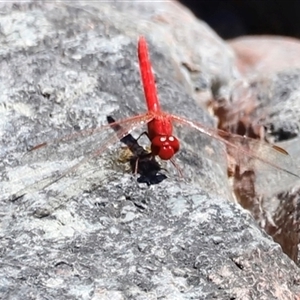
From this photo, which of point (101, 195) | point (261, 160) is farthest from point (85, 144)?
point (261, 160)

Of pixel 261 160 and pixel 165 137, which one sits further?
pixel 261 160

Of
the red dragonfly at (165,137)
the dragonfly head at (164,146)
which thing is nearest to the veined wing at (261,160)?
the red dragonfly at (165,137)

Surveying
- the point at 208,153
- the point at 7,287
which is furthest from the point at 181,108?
the point at 7,287

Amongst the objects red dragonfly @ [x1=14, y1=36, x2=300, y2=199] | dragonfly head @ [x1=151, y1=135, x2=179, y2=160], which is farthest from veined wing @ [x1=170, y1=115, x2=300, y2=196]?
dragonfly head @ [x1=151, y1=135, x2=179, y2=160]

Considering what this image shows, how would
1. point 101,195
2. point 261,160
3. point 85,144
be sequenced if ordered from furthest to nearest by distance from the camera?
point 261,160
point 85,144
point 101,195

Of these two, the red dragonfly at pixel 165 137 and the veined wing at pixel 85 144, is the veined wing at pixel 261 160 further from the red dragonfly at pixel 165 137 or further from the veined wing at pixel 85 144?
the veined wing at pixel 85 144

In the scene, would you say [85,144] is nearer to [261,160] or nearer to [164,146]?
[164,146]

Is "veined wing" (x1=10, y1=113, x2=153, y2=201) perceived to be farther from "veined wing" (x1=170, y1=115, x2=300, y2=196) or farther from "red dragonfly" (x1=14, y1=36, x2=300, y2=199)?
"veined wing" (x1=170, y1=115, x2=300, y2=196)

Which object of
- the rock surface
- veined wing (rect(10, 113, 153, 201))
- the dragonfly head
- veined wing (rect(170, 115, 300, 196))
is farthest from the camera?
veined wing (rect(170, 115, 300, 196))
